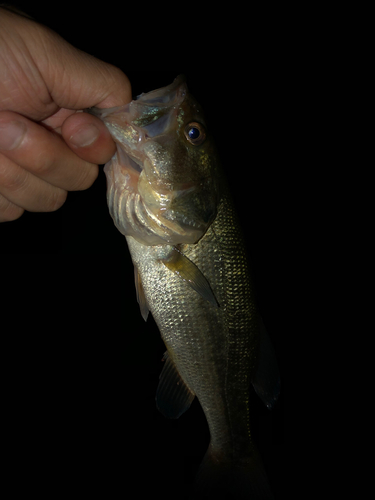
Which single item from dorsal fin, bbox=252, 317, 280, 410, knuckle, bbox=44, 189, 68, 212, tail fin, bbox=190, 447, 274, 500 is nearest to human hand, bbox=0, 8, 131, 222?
knuckle, bbox=44, 189, 68, 212

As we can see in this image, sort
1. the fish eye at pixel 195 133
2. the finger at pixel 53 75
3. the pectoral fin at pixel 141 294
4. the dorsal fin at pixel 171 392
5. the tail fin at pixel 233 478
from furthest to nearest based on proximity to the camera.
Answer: the tail fin at pixel 233 478, the dorsal fin at pixel 171 392, the pectoral fin at pixel 141 294, the fish eye at pixel 195 133, the finger at pixel 53 75

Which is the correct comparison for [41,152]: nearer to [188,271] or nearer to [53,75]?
[53,75]

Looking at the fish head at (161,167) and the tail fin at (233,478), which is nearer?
the fish head at (161,167)

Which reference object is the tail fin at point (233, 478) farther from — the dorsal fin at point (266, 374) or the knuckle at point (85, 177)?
the knuckle at point (85, 177)

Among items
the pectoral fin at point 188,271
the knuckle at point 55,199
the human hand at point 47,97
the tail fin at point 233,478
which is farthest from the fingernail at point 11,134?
the tail fin at point 233,478

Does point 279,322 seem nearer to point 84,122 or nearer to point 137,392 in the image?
point 137,392

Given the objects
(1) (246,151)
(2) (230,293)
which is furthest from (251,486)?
(1) (246,151)

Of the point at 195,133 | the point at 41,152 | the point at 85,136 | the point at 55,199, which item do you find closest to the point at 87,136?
the point at 85,136
